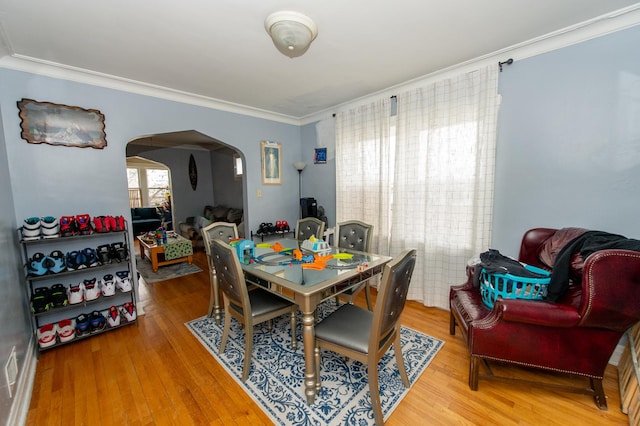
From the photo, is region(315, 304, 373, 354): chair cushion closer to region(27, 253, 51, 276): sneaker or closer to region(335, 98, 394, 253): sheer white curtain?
region(335, 98, 394, 253): sheer white curtain

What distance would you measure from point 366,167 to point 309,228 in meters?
1.11

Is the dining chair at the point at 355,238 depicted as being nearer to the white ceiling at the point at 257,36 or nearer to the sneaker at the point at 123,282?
the white ceiling at the point at 257,36

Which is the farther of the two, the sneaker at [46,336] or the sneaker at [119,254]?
the sneaker at [119,254]

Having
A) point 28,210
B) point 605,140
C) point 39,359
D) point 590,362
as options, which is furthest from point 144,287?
point 605,140

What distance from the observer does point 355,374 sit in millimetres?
1797

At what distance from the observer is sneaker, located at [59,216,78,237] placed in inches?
85.3

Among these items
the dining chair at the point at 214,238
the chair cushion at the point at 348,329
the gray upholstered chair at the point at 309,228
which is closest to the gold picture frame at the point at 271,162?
the gray upholstered chair at the point at 309,228

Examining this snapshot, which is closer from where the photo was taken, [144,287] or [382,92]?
[382,92]

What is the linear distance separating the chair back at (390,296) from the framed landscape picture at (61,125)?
2.99 meters

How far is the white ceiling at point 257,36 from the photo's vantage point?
1.56 metres

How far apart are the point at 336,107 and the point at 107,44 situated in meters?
2.51

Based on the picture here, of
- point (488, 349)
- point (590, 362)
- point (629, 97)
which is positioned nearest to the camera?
point (590, 362)

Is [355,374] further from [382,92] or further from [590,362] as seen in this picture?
[382,92]

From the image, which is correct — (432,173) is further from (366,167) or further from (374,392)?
(374,392)
